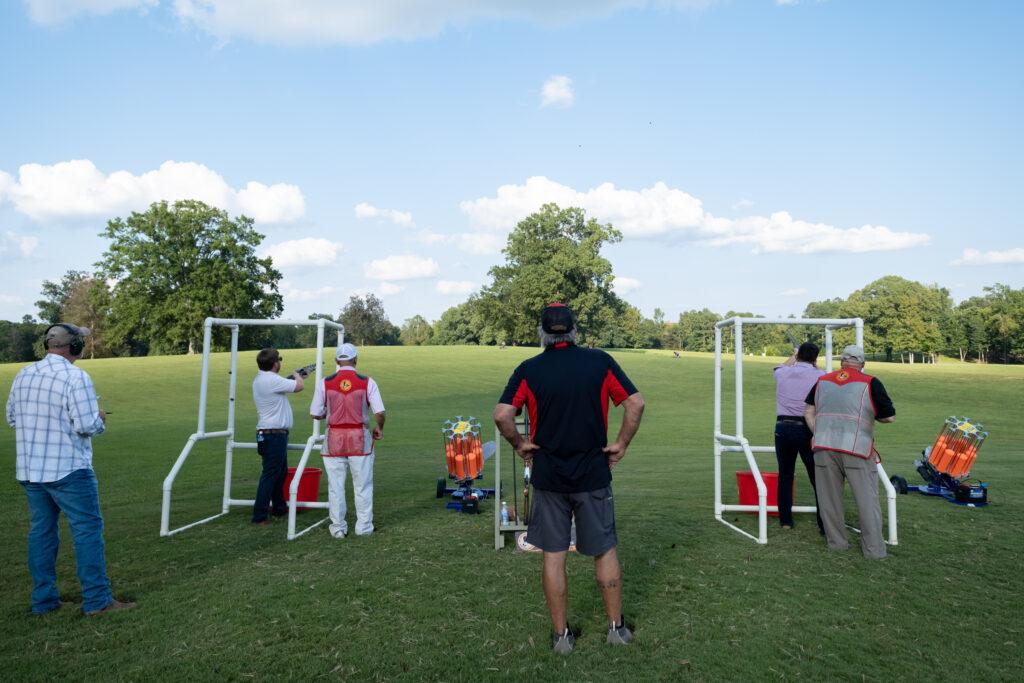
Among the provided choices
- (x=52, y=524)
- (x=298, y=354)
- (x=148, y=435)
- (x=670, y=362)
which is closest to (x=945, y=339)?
(x=670, y=362)

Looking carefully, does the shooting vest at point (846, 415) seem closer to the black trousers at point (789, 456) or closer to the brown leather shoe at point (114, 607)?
the black trousers at point (789, 456)

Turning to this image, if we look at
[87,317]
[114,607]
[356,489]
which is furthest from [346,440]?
[87,317]

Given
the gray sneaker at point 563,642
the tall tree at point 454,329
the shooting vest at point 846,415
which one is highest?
the tall tree at point 454,329

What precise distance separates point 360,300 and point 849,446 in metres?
103

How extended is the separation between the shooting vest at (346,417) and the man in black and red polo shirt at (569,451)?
11.6ft

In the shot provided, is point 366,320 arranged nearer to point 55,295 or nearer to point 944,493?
point 55,295

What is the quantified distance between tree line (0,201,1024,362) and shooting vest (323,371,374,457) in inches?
1121

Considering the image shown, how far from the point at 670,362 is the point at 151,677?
4672cm

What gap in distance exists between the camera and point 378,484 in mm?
11836

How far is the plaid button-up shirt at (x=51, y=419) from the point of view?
5297 mm

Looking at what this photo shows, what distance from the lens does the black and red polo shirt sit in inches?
180

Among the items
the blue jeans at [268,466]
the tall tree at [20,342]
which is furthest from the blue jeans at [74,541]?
the tall tree at [20,342]

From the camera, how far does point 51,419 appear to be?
536 centimetres

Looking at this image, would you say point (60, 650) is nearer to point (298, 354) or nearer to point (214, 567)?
point (214, 567)
